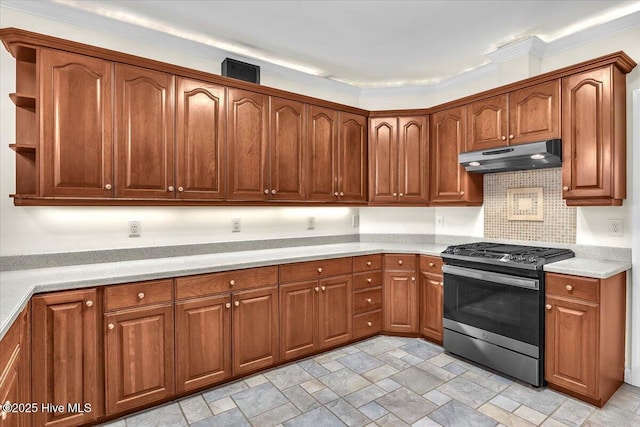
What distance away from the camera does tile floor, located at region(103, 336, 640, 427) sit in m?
2.17

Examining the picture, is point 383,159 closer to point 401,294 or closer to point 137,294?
point 401,294

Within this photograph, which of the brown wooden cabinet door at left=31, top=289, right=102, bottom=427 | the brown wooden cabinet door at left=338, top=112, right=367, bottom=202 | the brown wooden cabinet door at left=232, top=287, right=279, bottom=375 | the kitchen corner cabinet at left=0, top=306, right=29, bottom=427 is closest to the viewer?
the kitchen corner cabinet at left=0, top=306, right=29, bottom=427

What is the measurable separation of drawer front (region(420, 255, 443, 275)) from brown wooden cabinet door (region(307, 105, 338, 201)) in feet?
3.51

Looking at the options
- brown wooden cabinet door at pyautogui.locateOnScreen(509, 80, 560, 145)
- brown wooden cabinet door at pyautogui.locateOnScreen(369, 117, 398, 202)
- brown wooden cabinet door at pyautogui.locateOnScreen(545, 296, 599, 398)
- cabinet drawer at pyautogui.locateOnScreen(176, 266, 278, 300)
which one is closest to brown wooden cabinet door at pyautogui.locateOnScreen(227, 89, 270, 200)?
cabinet drawer at pyautogui.locateOnScreen(176, 266, 278, 300)

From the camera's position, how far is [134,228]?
273 cm

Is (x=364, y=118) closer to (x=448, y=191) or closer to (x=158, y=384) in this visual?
(x=448, y=191)

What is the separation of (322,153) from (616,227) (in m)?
2.49

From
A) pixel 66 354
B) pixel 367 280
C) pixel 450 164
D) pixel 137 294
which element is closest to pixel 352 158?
pixel 450 164

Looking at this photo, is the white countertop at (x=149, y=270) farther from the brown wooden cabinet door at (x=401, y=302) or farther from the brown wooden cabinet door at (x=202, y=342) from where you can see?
the brown wooden cabinet door at (x=401, y=302)

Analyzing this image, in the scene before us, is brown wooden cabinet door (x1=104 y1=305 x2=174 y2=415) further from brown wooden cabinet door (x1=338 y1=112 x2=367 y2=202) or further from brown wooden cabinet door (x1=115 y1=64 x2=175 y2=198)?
brown wooden cabinet door (x1=338 y1=112 x2=367 y2=202)

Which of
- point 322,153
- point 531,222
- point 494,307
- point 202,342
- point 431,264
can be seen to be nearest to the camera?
point 202,342

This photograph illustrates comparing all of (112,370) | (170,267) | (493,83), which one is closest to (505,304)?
(493,83)

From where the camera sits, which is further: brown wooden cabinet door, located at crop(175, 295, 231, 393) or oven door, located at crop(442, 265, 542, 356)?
oven door, located at crop(442, 265, 542, 356)

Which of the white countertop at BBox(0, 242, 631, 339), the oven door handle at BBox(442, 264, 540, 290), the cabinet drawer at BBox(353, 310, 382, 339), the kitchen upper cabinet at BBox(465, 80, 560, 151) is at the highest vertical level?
the kitchen upper cabinet at BBox(465, 80, 560, 151)
